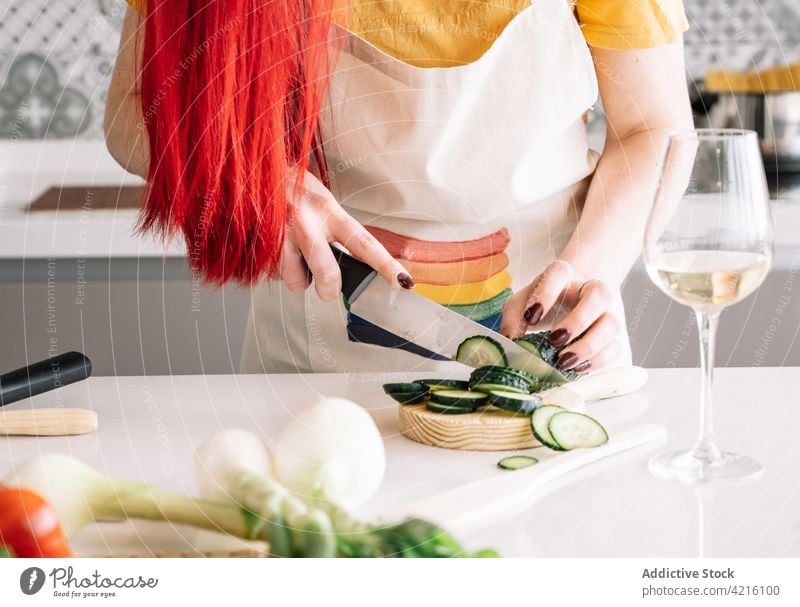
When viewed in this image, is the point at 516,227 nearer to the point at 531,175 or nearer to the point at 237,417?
the point at 531,175

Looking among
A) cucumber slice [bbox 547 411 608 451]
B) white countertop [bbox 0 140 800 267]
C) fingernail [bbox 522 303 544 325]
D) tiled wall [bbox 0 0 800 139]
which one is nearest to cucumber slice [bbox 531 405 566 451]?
cucumber slice [bbox 547 411 608 451]

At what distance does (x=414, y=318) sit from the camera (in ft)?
1.91

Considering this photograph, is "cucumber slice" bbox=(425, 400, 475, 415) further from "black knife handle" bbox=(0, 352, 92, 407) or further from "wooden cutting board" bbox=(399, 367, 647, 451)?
"black knife handle" bbox=(0, 352, 92, 407)

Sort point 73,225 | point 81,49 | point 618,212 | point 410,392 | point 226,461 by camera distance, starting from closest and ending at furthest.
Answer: point 226,461 < point 410,392 < point 618,212 < point 73,225 < point 81,49

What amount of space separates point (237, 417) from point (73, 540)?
0.51 ft

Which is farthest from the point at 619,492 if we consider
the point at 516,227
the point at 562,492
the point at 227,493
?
the point at 516,227

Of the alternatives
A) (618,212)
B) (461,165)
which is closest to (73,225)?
(461,165)

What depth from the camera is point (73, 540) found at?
399 millimetres

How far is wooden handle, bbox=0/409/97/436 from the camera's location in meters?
0.51

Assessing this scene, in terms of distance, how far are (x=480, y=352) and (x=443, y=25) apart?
0.30 metres

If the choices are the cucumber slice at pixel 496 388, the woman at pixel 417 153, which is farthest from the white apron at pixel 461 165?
the cucumber slice at pixel 496 388

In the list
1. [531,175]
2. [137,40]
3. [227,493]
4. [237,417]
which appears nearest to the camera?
[227,493]
